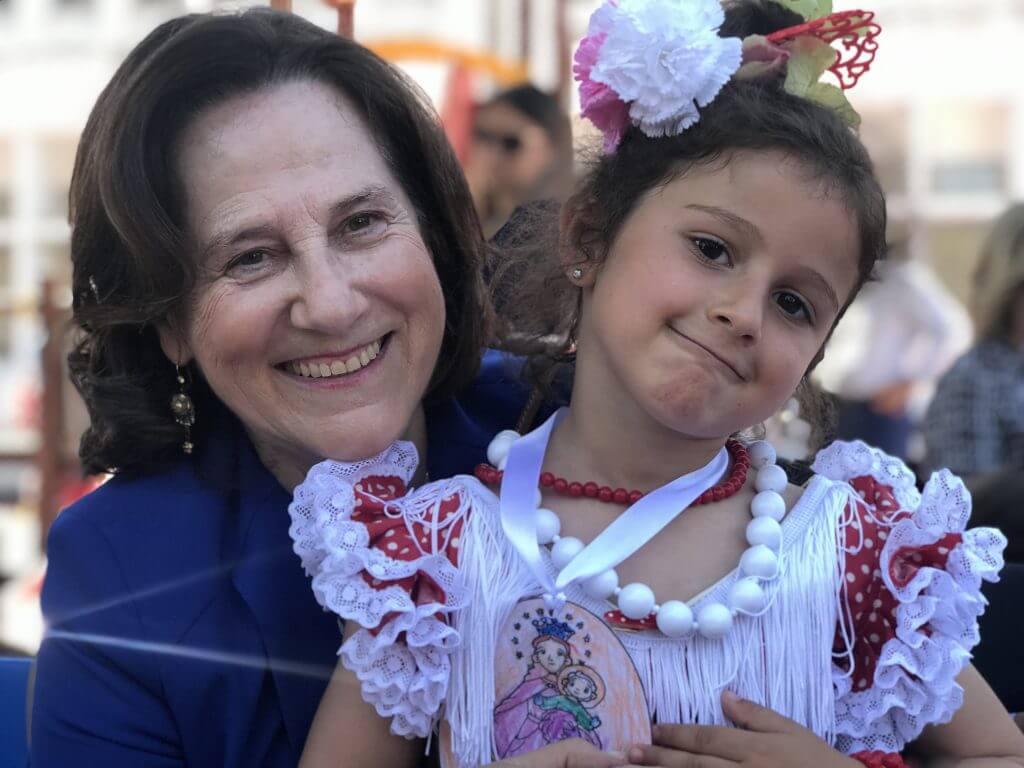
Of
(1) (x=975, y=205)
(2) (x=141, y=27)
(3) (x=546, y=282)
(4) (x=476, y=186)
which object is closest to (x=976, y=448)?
(4) (x=476, y=186)

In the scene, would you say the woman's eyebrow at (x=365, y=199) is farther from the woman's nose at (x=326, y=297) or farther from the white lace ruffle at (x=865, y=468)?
the white lace ruffle at (x=865, y=468)

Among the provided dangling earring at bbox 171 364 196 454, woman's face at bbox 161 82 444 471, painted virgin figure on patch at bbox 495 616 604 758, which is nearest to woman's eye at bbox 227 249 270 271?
woman's face at bbox 161 82 444 471

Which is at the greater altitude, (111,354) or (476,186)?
(111,354)

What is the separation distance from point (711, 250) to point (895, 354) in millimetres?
4592

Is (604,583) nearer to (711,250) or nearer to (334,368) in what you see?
(711,250)

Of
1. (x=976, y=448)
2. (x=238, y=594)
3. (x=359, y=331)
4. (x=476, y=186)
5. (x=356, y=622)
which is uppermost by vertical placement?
(x=359, y=331)

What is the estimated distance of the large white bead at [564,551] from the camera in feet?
5.76

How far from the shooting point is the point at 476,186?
504 centimetres

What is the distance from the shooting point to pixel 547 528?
178cm

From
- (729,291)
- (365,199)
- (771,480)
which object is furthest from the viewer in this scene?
(365,199)

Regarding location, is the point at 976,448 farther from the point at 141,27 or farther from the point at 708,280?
the point at 141,27

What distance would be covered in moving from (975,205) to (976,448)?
6.30 m

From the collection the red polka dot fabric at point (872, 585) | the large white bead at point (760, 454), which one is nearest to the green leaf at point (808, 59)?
the large white bead at point (760, 454)

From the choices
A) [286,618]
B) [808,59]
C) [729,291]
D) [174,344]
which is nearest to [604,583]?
[729,291]
